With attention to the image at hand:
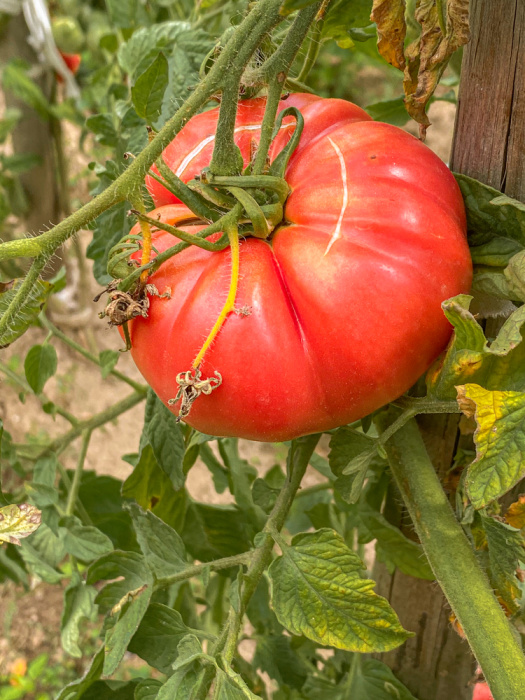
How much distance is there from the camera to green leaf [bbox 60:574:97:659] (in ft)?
2.92

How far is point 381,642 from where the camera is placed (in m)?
0.67

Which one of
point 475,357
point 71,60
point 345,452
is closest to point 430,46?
point 475,357

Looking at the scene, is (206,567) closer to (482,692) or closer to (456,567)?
(456,567)

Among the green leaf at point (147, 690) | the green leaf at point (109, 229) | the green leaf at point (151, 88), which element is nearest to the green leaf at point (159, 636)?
the green leaf at point (147, 690)

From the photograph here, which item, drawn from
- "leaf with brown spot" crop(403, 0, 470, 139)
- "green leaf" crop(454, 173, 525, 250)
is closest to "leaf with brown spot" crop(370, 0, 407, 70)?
"leaf with brown spot" crop(403, 0, 470, 139)

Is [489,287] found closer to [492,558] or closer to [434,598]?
[492,558]

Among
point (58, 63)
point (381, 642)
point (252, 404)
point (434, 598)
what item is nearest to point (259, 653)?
point (434, 598)

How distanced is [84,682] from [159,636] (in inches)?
3.4

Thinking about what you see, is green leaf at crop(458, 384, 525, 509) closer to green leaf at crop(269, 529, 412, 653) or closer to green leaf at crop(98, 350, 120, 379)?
green leaf at crop(269, 529, 412, 653)

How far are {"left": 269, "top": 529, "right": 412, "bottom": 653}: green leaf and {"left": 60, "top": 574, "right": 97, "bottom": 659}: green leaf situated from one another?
12.8 inches

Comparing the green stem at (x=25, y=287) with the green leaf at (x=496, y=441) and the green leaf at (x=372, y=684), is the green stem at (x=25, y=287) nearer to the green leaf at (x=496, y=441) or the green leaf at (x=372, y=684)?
the green leaf at (x=496, y=441)

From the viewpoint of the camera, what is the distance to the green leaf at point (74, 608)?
2.92 feet

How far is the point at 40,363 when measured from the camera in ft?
3.34

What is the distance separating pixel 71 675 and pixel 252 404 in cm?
177
